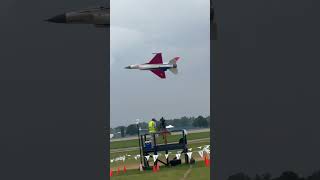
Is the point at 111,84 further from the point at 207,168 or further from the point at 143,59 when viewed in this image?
the point at 207,168

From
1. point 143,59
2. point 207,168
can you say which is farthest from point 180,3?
point 207,168

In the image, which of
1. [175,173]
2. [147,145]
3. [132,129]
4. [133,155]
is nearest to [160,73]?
[132,129]

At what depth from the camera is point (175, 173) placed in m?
9.86
